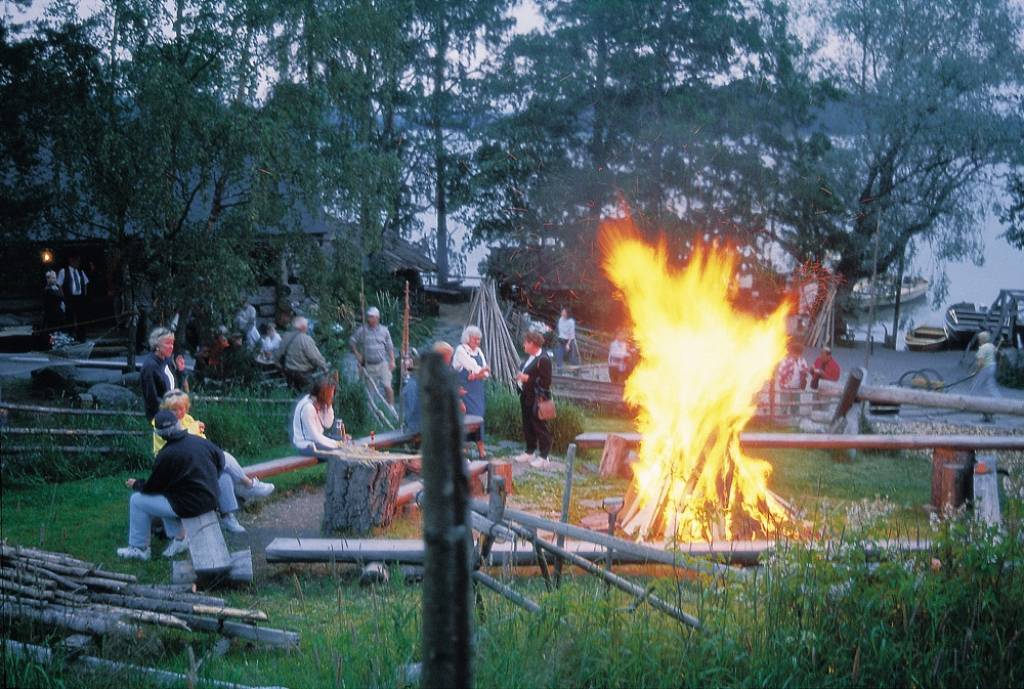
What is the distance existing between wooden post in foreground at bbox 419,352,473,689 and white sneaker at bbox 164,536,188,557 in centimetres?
548

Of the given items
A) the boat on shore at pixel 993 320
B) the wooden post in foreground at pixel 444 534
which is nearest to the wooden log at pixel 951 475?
the wooden post in foreground at pixel 444 534

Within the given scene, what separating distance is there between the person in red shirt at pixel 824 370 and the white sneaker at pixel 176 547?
12250 millimetres

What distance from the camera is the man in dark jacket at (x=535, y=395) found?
440 inches

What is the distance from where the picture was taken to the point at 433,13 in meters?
33.1

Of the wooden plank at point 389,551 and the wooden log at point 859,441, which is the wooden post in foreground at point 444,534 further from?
the wooden log at point 859,441

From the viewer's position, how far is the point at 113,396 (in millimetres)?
13383

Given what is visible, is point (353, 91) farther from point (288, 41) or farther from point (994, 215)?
point (994, 215)

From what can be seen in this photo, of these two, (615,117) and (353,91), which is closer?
(353,91)

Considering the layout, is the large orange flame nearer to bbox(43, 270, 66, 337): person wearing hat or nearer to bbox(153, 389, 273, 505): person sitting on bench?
bbox(153, 389, 273, 505): person sitting on bench

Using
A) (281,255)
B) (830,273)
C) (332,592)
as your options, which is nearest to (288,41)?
(281,255)

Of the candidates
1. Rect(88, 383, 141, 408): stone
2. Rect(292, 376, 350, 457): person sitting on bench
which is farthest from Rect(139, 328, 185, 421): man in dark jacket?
Rect(88, 383, 141, 408): stone

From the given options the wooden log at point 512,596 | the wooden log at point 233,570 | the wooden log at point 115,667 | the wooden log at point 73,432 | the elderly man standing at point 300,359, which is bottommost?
the wooden log at point 233,570

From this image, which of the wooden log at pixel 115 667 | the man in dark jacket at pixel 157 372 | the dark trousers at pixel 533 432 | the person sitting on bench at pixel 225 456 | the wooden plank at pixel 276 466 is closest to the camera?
the wooden log at pixel 115 667

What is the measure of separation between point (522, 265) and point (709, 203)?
17.7 feet
